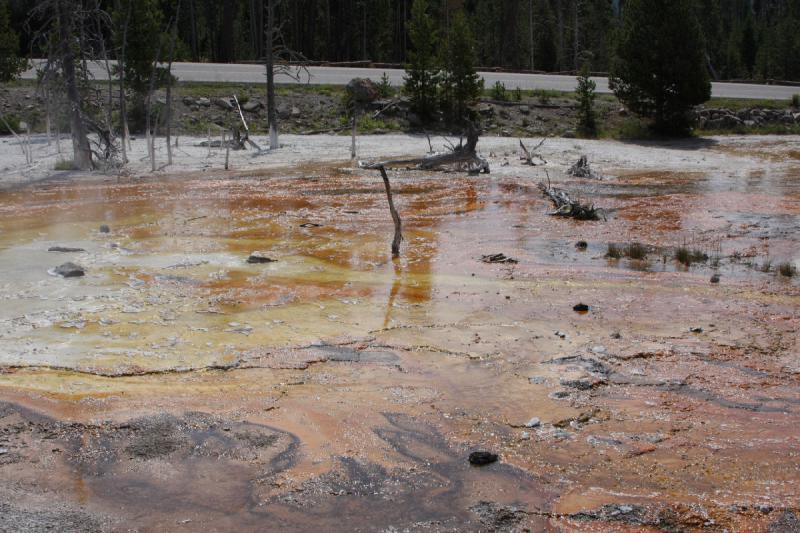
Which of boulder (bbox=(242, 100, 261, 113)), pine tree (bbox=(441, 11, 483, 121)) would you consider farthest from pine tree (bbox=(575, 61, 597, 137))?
boulder (bbox=(242, 100, 261, 113))

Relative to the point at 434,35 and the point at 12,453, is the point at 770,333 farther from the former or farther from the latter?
the point at 434,35

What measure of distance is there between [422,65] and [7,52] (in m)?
14.4

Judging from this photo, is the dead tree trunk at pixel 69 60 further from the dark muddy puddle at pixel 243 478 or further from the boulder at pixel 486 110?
the dark muddy puddle at pixel 243 478

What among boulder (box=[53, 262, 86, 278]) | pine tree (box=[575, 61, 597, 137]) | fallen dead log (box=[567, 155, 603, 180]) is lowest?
boulder (box=[53, 262, 86, 278])

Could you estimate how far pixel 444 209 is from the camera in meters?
18.6

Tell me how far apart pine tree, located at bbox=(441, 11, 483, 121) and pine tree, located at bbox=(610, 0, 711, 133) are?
503 centimetres

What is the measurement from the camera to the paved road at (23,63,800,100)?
34844 millimetres

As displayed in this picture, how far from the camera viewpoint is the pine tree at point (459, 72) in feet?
100

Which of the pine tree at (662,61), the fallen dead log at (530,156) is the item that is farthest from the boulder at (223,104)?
the pine tree at (662,61)

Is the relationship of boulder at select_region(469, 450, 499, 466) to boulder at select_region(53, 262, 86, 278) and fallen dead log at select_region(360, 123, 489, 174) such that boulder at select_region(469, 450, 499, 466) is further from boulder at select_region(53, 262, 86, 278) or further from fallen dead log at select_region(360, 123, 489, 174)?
fallen dead log at select_region(360, 123, 489, 174)

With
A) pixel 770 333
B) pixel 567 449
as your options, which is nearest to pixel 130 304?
pixel 567 449

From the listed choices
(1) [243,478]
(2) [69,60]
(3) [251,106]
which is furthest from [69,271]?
(3) [251,106]

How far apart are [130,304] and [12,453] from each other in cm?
389

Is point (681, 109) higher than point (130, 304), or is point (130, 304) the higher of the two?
point (681, 109)
